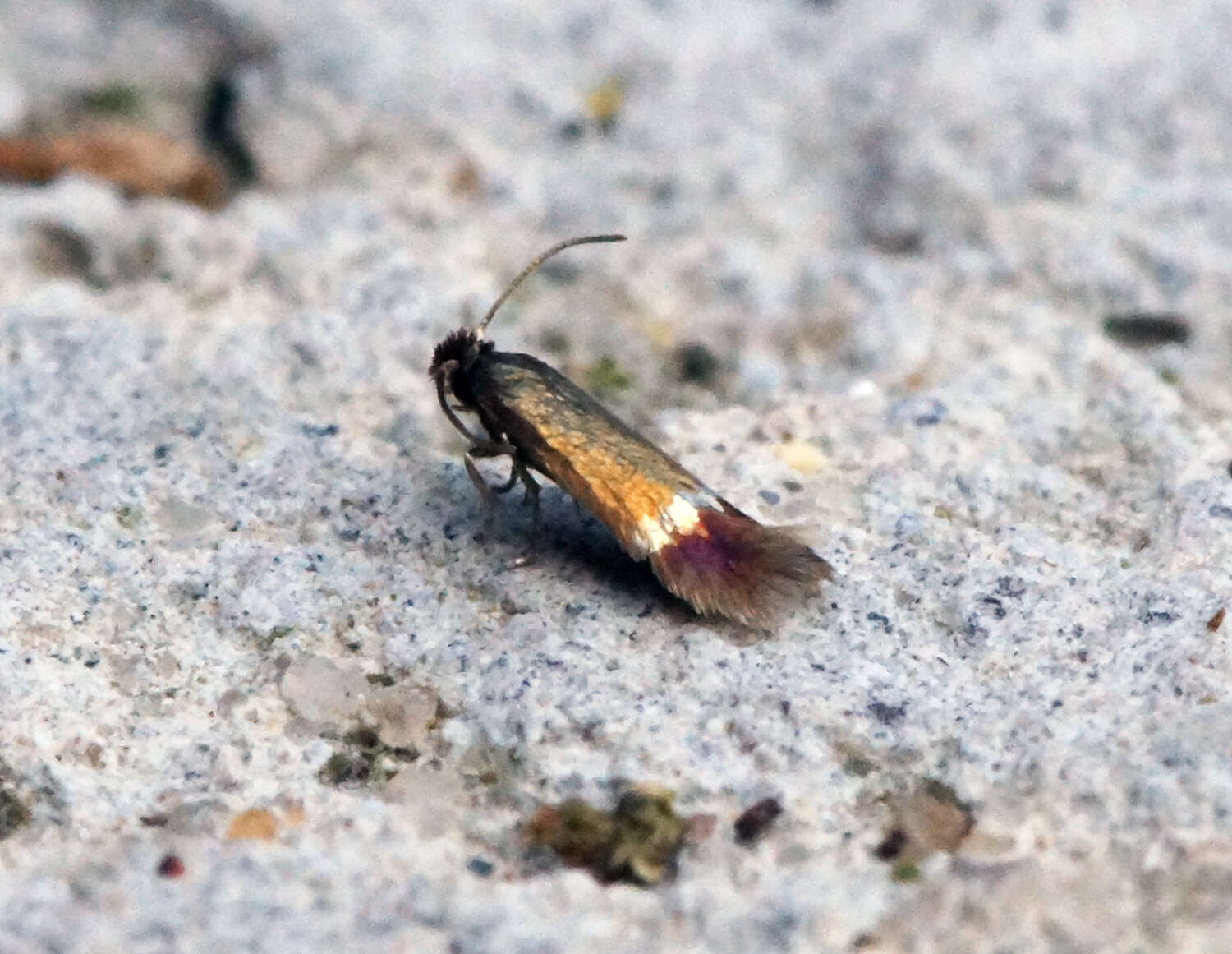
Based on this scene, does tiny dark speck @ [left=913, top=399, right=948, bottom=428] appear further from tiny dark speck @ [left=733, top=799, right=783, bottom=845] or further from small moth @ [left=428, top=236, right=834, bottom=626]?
tiny dark speck @ [left=733, top=799, right=783, bottom=845]

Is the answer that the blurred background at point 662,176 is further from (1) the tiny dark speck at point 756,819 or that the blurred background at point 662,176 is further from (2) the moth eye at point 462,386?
(1) the tiny dark speck at point 756,819

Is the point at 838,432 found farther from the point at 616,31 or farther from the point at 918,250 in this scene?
the point at 616,31

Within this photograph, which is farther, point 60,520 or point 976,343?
point 976,343

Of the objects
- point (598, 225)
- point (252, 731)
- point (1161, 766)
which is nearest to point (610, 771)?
point (252, 731)

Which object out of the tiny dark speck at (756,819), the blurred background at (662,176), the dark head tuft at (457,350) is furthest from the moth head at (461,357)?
the tiny dark speck at (756,819)

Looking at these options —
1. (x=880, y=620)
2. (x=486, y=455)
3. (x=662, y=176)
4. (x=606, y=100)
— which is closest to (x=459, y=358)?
(x=486, y=455)

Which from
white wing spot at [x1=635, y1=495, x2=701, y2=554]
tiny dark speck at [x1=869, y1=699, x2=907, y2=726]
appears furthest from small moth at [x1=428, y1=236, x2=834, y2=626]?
tiny dark speck at [x1=869, y1=699, x2=907, y2=726]

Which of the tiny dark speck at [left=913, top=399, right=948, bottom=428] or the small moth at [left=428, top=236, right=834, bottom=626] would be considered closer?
the small moth at [left=428, top=236, right=834, bottom=626]

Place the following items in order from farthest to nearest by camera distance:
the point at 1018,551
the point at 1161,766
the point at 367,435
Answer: the point at 367,435, the point at 1018,551, the point at 1161,766
